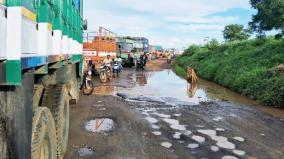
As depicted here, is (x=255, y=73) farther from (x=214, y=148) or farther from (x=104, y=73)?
(x=214, y=148)

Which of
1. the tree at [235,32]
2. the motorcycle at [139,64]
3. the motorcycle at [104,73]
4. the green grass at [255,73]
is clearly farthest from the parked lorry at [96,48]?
the tree at [235,32]

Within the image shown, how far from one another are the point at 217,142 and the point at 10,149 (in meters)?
5.69

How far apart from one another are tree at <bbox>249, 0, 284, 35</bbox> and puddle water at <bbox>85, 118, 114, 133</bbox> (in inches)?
529

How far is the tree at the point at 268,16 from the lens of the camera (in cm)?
2067

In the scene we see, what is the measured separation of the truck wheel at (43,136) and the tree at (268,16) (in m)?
18.1

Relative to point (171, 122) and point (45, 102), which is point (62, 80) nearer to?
point (45, 102)

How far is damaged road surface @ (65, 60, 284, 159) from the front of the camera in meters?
7.24

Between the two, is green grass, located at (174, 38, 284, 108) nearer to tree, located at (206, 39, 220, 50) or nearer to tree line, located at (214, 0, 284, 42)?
tree line, located at (214, 0, 284, 42)

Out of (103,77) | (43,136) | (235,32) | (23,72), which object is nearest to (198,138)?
(43,136)

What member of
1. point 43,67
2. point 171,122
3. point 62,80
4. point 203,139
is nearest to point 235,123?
point 171,122

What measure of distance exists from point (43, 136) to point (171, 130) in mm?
5456

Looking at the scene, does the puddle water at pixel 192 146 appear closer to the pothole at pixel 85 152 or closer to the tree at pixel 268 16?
the pothole at pixel 85 152

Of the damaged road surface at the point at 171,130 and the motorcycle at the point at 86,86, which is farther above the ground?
the motorcycle at the point at 86,86

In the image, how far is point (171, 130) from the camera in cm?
902
